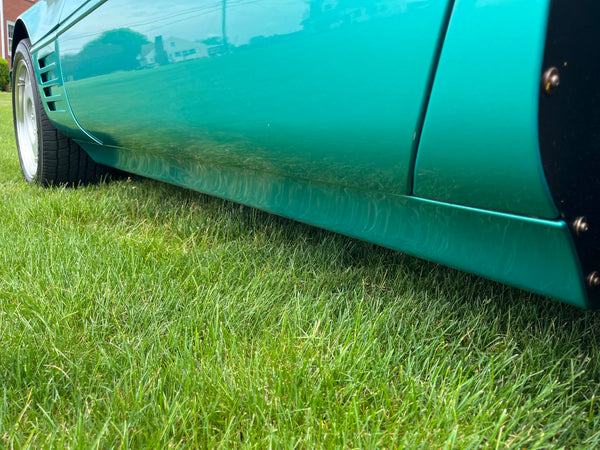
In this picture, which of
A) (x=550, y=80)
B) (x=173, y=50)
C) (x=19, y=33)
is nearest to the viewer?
(x=550, y=80)

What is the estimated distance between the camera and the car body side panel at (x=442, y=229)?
829 mm

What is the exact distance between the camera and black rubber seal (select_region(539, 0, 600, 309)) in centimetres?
74

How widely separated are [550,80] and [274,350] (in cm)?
64

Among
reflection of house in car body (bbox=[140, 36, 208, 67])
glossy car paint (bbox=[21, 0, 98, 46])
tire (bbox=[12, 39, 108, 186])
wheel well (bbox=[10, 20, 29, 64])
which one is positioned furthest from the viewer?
wheel well (bbox=[10, 20, 29, 64])

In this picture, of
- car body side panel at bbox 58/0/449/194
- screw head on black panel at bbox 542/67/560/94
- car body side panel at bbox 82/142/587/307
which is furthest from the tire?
screw head on black panel at bbox 542/67/560/94

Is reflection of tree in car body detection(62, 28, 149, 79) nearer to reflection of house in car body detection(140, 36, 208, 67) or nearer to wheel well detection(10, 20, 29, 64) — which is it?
reflection of house in car body detection(140, 36, 208, 67)

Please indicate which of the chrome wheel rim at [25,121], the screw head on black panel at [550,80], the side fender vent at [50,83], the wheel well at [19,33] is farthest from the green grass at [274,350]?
the wheel well at [19,33]

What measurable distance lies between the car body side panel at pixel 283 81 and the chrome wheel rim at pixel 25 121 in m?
1.38

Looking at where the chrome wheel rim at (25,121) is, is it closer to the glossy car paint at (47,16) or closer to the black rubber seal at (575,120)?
the glossy car paint at (47,16)

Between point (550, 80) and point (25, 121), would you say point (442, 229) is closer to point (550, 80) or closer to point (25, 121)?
point (550, 80)

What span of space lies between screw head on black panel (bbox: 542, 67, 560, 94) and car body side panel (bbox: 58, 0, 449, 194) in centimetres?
18

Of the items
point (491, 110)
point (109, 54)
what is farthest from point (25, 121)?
point (491, 110)

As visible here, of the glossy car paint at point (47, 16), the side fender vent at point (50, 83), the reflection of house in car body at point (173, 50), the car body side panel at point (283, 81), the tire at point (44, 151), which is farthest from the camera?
the tire at point (44, 151)

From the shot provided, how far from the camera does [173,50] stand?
57.4 inches
